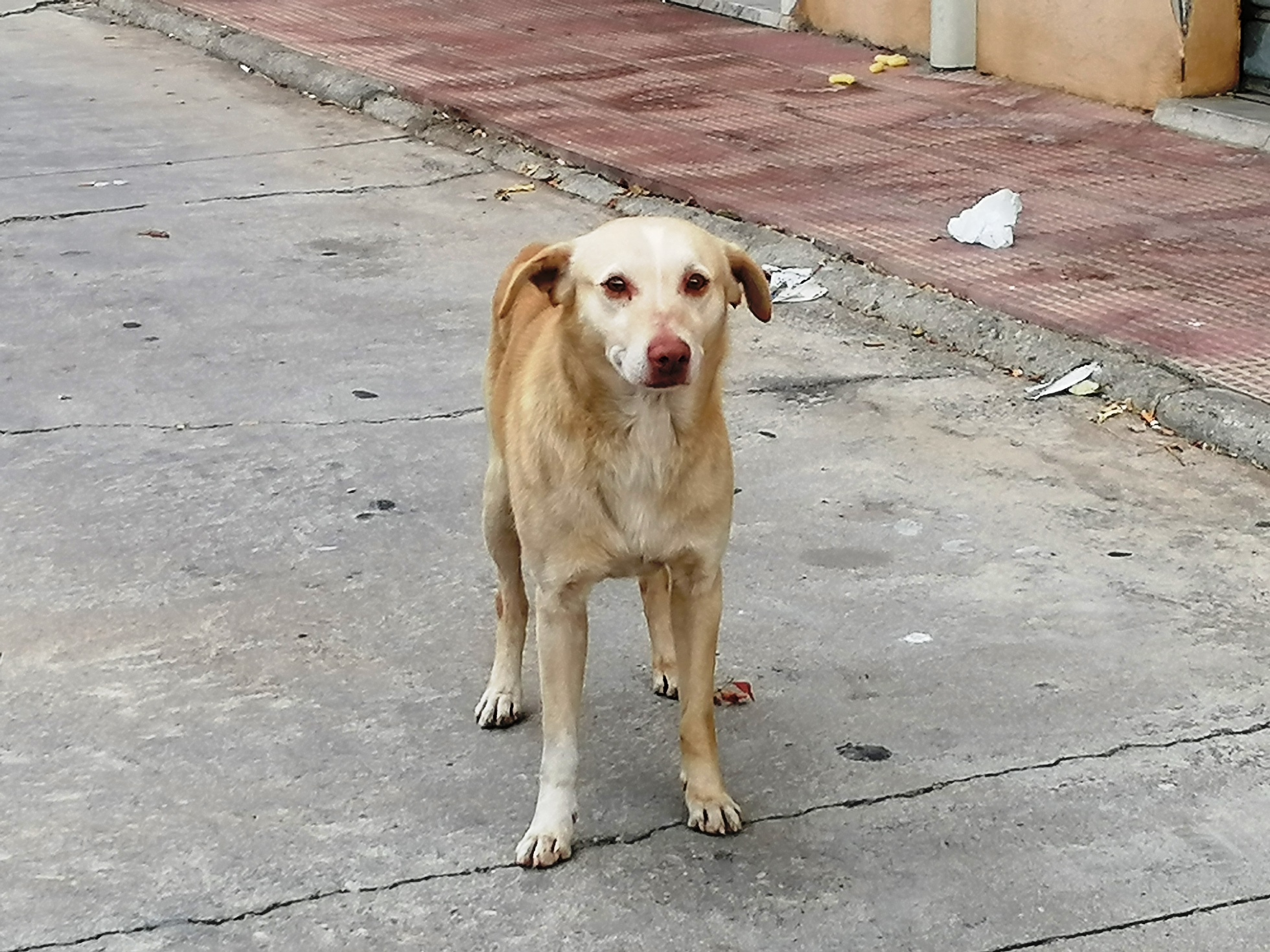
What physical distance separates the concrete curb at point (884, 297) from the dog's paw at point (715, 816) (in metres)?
2.47

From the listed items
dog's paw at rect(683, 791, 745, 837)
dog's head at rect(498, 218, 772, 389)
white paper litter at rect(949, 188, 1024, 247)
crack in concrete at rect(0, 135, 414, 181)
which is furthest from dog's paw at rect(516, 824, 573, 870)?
crack in concrete at rect(0, 135, 414, 181)

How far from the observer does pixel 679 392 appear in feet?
11.6

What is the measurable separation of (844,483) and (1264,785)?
1.88 m

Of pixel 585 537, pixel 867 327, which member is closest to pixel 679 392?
pixel 585 537

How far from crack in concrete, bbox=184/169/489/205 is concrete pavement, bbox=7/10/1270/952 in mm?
1527

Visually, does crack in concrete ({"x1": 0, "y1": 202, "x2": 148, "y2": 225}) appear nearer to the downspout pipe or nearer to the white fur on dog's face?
the downspout pipe

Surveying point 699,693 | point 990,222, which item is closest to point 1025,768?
point 699,693

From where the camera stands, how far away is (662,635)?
4.24 metres

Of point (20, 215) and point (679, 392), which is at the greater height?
point (679, 392)

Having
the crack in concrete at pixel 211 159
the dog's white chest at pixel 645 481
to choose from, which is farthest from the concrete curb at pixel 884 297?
the dog's white chest at pixel 645 481

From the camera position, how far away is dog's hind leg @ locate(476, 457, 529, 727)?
4.11 m

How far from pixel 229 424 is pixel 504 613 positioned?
2107 mm

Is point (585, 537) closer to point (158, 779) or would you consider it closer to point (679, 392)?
point (679, 392)

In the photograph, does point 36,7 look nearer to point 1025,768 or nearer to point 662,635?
point 662,635
